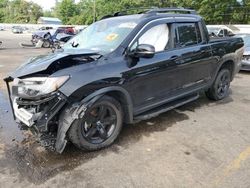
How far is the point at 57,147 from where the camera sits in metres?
3.49

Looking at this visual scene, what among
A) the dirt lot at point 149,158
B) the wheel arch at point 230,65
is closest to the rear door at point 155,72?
the dirt lot at point 149,158

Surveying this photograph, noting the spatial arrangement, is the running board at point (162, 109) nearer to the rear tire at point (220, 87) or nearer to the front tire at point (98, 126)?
the front tire at point (98, 126)

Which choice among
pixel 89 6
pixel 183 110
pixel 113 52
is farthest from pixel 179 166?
pixel 89 6

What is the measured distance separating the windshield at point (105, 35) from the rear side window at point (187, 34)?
96cm

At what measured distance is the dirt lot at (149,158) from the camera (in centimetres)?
321

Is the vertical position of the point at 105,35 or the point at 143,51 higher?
the point at 105,35

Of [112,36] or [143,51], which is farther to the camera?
[112,36]

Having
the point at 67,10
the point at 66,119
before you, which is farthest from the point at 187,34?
the point at 67,10

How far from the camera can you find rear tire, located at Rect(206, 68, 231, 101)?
614 centimetres

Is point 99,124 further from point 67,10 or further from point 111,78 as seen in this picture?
point 67,10

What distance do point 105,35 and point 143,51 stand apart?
34.0 inches

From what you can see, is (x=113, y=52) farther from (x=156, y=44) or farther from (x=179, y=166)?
(x=179, y=166)

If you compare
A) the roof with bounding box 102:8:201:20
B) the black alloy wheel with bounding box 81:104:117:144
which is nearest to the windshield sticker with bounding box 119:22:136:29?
the roof with bounding box 102:8:201:20

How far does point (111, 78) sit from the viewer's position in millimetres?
3816
